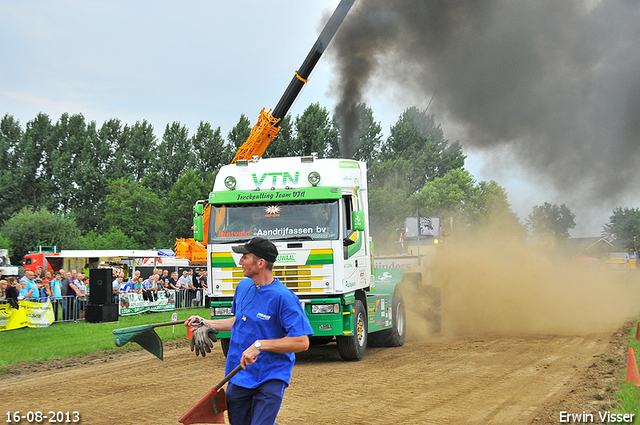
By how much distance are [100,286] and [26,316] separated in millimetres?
2208

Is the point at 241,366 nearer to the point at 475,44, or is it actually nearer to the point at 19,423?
the point at 19,423

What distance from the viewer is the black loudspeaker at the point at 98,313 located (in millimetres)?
17797

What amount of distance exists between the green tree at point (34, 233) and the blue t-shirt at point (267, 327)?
55.8 m

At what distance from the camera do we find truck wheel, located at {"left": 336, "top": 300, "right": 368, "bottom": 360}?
38.2ft

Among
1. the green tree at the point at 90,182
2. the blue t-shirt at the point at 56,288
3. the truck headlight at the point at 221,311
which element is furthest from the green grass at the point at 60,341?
the green tree at the point at 90,182

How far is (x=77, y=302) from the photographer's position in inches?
719

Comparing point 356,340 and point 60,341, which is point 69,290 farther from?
point 356,340

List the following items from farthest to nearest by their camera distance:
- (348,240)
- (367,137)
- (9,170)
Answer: (9,170) < (367,137) < (348,240)

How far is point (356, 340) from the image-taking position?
38.8 feet

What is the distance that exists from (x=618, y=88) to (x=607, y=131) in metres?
1.17

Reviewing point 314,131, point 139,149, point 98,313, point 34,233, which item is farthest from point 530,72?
point 139,149

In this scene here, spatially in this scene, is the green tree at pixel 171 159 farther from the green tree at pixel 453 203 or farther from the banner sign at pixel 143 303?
the banner sign at pixel 143 303

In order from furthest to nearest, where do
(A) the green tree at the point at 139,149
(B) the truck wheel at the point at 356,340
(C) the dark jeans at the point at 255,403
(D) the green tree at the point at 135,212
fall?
1. (A) the green tree at the point at 139,149
2. (D) the green tree at the point at 135,212
3. (B) the truck wheel at the point at 356,340
4. (C) the dark jeans at the point at 255,403

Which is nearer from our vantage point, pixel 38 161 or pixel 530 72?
pixel 530 72
